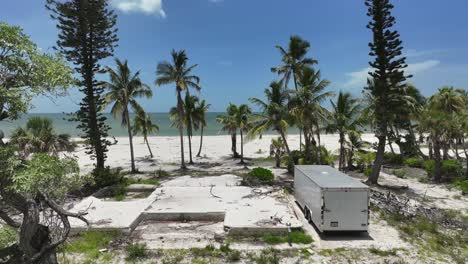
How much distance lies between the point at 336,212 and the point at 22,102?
8.99 metres

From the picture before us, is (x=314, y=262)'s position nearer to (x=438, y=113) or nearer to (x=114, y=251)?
(x=114, y=251)

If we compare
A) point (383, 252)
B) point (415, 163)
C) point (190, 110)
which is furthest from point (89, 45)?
point (415, 163)

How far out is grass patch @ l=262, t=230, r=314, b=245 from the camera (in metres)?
9.30

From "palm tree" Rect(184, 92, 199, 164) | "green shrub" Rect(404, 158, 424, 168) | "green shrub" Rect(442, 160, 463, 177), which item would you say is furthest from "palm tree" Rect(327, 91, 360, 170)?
"palm tree" Rect(184, 92, 199, 164)

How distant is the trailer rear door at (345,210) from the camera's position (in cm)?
959

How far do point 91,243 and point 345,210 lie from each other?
8.25m

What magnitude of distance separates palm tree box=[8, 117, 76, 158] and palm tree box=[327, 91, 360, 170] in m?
15.7

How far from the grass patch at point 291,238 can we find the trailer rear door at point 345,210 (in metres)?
0.73

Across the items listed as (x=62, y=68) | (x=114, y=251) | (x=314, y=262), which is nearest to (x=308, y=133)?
(x=314, y=262)

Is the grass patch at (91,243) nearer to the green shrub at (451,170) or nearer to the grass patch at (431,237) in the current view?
the grass patch at (431,237)

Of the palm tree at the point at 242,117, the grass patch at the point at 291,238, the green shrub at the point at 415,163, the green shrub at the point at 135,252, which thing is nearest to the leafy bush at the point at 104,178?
the green shrub at the point at 135,252

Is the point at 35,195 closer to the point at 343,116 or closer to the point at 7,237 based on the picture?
the point at 7,237

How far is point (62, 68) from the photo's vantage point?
4.06 m

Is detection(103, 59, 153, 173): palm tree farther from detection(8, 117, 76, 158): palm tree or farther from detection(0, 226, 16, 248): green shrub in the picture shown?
detection(0, 226, 16, 248): green shrub
